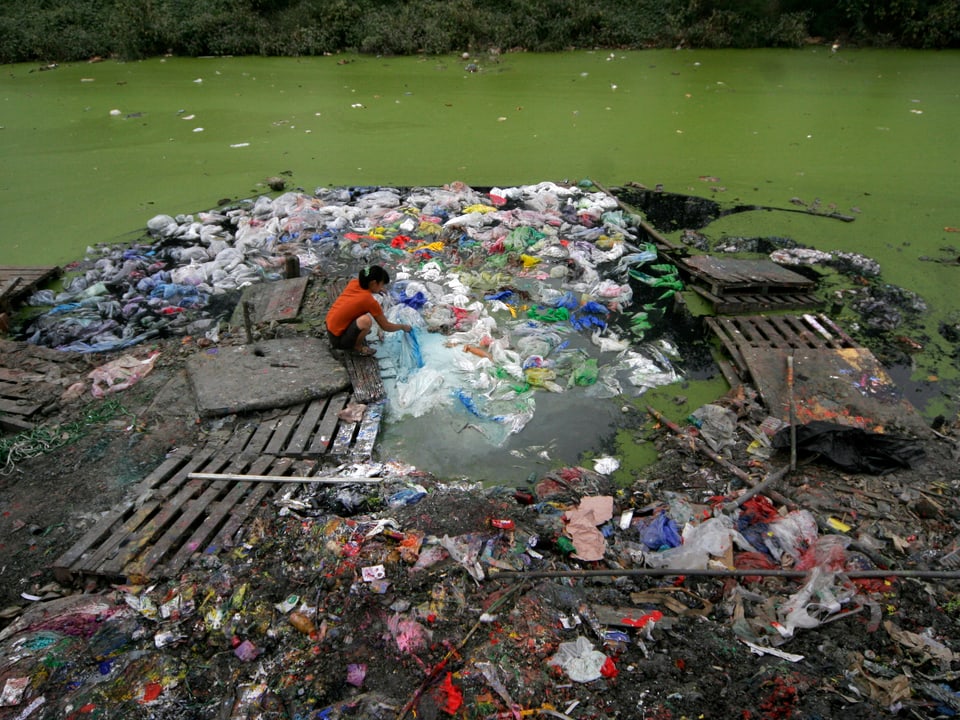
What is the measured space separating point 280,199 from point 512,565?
4.53 m

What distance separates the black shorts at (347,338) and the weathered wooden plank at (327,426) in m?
0.40

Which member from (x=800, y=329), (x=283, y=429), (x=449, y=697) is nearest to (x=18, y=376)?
(x=283, y=429)

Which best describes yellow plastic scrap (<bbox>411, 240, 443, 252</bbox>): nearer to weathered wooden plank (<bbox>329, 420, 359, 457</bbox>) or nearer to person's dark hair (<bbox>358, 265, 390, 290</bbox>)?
person's dark hair (<bbox>358, 265, 390, 290</bbox>)

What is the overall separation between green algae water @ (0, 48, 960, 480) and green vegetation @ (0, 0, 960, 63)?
47 cm


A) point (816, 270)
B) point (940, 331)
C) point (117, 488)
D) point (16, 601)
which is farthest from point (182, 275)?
point (940, 331)

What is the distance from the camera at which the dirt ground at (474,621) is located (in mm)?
1972

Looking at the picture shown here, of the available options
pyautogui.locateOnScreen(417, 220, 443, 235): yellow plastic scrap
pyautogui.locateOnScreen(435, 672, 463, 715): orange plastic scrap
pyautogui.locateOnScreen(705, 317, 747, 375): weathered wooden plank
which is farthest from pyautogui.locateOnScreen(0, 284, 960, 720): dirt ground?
pyautogui.locateOnScreen(417, 220, 443, 235): yellow plastic scrap

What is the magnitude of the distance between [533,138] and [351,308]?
4.48 metres

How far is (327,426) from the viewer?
10.9 feet

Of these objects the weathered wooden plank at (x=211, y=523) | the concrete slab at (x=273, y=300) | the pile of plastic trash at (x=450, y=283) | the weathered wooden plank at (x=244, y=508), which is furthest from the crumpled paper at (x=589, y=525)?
the concrete slab at (x=273, y=300)

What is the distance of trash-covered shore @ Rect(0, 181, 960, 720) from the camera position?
199 cm

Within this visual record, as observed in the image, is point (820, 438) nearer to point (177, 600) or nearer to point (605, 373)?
point (605, 373)

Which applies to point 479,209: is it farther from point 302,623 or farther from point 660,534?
point 302,623

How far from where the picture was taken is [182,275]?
479cm
